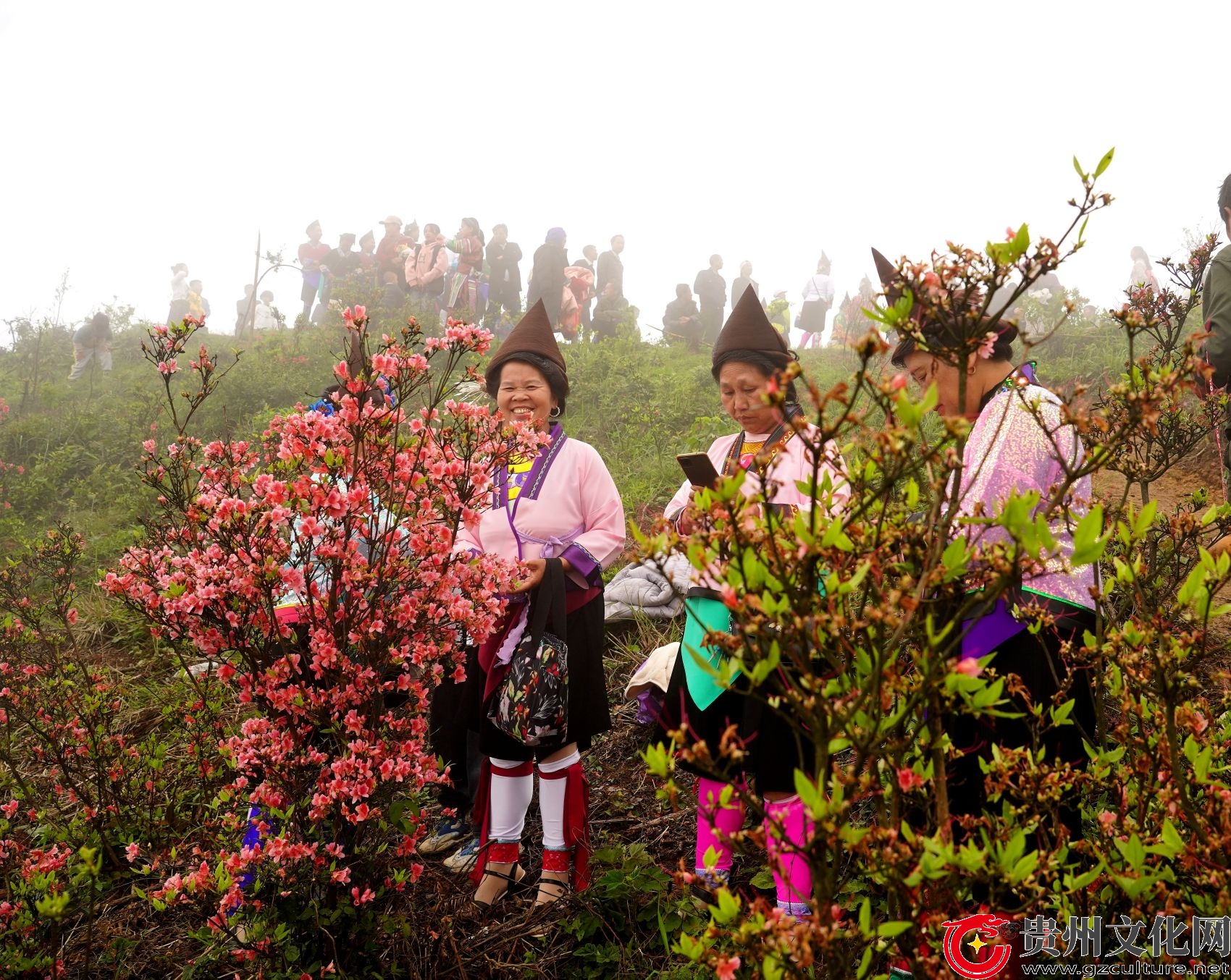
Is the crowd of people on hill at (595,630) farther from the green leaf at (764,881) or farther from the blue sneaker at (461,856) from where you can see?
the green leaf at (764,881)

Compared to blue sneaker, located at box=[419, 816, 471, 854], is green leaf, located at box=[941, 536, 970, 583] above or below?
above

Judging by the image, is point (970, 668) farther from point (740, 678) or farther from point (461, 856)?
point (461, 856)

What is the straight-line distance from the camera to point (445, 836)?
11.1 ft

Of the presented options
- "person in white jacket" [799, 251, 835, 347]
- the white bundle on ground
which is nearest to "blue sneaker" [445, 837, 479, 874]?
the white bundle on ground

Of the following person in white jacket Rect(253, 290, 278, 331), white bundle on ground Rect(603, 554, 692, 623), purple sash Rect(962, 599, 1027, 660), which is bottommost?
white bundle on ground Rect(603, 554, 692, 623)

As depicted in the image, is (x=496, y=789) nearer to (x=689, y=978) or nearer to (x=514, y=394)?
(x=689, y=978)

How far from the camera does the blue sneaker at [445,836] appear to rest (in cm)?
332

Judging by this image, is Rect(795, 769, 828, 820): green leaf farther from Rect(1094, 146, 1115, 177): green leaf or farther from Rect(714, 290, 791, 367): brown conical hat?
Rect(714, 290, 791, 367): brown conical hat

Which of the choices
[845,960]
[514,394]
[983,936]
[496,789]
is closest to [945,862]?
[845,960]

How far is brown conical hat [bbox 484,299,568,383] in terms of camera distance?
10.5ft

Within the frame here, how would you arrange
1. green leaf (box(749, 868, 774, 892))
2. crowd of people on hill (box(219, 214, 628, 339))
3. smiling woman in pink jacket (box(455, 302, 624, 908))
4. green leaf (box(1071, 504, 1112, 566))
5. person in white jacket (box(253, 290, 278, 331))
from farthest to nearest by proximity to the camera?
person in white jacket (box(253, 290, 278, 331)) → crowd of people on hill (box(219, 214, 628, 339)) → smiling woman in pink jacket (box(455, 302, 624, 908)) → green leaf (box(749, 868, 774, 892)) → green leaf (box(1071, 504, 1112, 566))

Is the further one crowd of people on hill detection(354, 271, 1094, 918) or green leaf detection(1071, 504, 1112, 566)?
crowd of people on hill detection(354, 271, 1094, 918)

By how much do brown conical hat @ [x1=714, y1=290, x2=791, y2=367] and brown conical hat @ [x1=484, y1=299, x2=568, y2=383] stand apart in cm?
70

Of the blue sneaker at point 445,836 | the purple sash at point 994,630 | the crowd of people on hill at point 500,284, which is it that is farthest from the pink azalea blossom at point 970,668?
the crowd of people on hill at point 500,284
